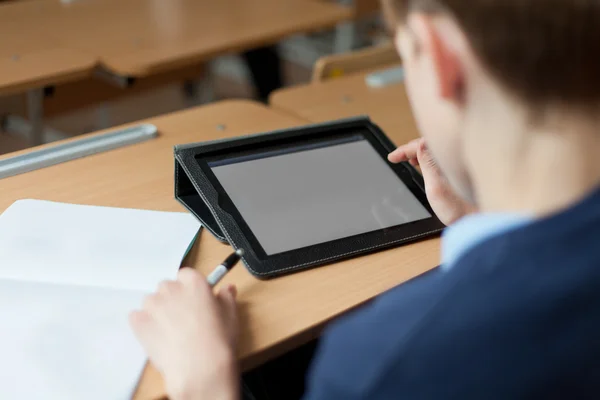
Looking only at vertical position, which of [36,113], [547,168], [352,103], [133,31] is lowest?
[36,113]

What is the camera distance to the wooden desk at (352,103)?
1.45 metres

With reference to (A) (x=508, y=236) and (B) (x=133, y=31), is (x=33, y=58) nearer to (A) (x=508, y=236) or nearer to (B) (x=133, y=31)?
(B) (x=133, y=31)

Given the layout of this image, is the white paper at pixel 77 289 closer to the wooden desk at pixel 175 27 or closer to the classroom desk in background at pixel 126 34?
the classroom desk in background at pixel 126 34

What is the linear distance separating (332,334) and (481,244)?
6.3 inches

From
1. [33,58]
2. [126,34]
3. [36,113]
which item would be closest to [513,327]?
[33,58]

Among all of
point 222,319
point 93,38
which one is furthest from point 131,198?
point 93,38

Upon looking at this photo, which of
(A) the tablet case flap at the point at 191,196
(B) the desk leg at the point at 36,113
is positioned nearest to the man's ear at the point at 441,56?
(A) the tablet case flap at the point at 191,196

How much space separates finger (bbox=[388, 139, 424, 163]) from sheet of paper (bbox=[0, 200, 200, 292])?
0.32 meters

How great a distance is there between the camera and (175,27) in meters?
2.17

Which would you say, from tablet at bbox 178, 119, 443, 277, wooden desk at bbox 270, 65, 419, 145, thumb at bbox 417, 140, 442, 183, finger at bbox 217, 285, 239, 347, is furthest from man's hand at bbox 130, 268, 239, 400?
wooden desk at bbox 270, 65, 419, 145

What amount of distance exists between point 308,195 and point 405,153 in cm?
17

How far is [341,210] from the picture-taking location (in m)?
1.04

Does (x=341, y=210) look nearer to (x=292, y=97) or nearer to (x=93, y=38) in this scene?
(x=292, y=97)

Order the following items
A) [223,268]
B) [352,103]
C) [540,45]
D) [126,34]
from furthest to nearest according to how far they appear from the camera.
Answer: [126,34] < [352,103] < [223,268] < [540,45]
